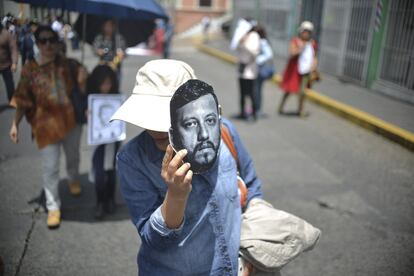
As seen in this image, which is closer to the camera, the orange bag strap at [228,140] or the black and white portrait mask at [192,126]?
the black and white portrait mask at [192,126]

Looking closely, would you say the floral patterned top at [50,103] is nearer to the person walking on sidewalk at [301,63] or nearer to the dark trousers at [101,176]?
the dark trousers at [101,176]

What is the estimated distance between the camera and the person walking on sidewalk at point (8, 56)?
6.44ft

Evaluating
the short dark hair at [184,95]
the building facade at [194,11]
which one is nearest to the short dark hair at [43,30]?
the short dark hair at [184,95]

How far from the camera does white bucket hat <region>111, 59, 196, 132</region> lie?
4.69ft

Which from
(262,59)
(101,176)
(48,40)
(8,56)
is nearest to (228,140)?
(8,56)

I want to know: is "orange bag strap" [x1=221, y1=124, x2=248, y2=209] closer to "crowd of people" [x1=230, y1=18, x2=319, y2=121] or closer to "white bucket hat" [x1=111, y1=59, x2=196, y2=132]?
"white bucket hat" [x1=111, y1=59, x2=196, y2=132]

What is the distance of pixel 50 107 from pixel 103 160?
0.66m

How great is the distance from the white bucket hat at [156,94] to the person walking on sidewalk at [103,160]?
2.19 meters

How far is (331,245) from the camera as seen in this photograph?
3.40 meters

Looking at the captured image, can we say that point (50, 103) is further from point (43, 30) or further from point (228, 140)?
point (228, 140)

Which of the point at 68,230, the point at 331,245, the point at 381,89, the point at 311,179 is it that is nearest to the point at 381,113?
the point at 381,89

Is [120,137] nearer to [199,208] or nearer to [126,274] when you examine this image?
[126,274]

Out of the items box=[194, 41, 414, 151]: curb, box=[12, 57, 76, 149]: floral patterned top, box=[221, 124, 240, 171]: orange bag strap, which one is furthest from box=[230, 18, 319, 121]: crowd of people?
box=[221, 124, 240, 171]: orange bag strap

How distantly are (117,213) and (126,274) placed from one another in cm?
99
